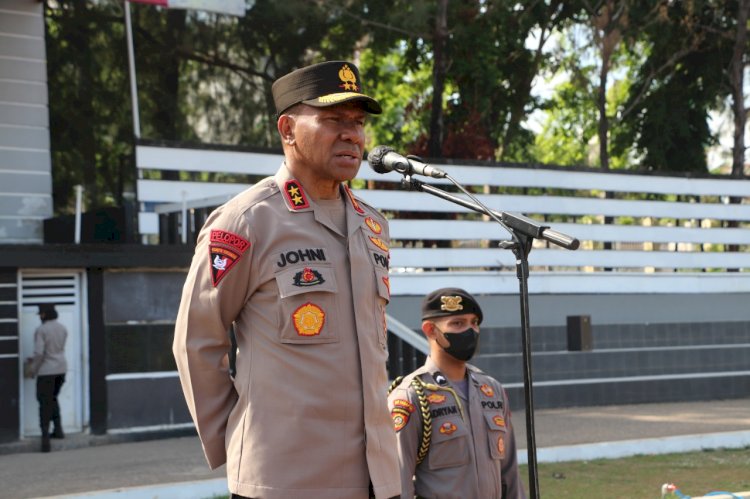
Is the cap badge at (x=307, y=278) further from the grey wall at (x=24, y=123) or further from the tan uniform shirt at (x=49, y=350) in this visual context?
the grey wall at (x=24, y=123)

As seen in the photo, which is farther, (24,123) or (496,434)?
(24,123)

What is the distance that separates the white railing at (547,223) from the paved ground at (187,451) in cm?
302

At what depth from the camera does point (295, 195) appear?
333cm

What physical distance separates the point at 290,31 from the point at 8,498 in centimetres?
1256

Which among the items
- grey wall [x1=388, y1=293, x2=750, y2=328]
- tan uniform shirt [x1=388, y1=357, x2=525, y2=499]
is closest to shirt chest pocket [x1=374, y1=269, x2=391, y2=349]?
tan uniform shirt [x1=388, y1=357, x2=525, y2=499]

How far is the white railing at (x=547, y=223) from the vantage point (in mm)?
17250

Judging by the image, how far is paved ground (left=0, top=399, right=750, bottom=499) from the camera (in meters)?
9.70

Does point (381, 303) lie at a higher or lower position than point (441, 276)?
lower

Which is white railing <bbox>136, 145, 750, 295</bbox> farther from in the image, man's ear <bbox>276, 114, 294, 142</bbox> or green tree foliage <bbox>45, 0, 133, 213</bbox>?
man's ear <bbox>276, 114, 294, 142</bbox>

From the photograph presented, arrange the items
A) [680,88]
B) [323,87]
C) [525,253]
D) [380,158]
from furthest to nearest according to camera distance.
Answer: [680,88] → [380,158] → [525,253] → [323,87]

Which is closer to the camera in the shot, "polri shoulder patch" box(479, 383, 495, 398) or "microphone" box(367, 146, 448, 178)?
"microphone" box(367, 146, 448, 178)

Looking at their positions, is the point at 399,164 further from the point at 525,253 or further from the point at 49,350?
the point at 49,350

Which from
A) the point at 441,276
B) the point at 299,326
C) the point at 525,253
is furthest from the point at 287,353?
the point at 441,276

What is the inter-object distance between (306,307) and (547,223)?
1526 centimetres
